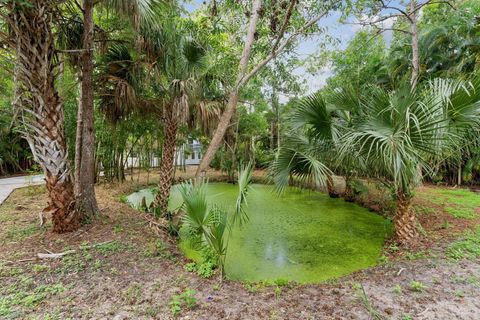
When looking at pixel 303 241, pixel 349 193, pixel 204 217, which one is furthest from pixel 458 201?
pixel 204 217

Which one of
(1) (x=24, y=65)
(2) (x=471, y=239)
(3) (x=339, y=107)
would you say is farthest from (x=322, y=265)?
(1) (x=24, y=65)

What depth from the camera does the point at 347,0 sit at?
4.41 m

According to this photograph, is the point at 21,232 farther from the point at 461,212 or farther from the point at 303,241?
the point at 461,212

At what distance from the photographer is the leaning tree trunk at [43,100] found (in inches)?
119

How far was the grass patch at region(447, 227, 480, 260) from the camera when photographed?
9.68ft

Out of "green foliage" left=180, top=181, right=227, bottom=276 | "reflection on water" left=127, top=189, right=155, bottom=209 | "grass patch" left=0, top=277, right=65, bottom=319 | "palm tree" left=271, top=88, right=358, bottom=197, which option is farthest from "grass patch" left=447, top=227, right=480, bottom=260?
"reflection on water" left=127, top=189, right=155, bottom=209

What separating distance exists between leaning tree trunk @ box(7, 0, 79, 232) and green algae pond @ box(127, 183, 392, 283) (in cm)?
209

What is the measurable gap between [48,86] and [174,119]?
7.59 ft

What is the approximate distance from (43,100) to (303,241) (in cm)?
425

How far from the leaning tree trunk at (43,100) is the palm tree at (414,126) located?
358 cm

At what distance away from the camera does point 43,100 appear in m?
3.17

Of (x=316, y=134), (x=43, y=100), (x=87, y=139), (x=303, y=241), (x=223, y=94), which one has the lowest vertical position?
(x=303, y=241)

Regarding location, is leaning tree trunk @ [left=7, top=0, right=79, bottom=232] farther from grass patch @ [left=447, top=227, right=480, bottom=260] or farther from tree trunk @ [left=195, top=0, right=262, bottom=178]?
grass patch @ [left=447, top=227, right=480, bottom=260]

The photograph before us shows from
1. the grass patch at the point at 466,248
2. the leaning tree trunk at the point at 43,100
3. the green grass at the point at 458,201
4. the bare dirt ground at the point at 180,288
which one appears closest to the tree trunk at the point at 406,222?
the bare dirt ground at the point at 180,288
